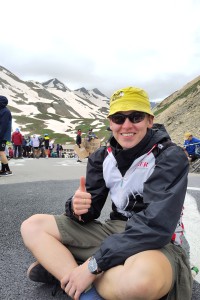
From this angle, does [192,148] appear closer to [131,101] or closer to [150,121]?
[150,121]

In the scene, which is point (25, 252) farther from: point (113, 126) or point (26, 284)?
point (113, 126)

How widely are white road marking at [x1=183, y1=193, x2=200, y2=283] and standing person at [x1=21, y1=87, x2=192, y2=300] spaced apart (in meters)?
0.66

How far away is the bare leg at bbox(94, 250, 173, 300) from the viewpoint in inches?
61.6

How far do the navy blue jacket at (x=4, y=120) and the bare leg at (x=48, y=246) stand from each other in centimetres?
537

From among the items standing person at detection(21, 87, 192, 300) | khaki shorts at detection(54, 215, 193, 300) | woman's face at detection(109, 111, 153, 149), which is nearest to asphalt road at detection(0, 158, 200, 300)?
standing person at detection(21, 87, 192, 300)

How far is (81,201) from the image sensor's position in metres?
2.09

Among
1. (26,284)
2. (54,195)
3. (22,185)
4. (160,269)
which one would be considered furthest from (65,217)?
(22,185)

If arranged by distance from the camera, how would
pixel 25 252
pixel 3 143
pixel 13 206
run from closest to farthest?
Answer: pixel 25 252 → pixel 13 206 → pixel 3 143

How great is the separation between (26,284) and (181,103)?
3181cm

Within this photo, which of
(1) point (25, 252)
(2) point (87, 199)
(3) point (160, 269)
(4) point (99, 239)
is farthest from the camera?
(1) point (25, 252)

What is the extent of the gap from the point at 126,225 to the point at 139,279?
0.40m

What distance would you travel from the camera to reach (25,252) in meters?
2.65

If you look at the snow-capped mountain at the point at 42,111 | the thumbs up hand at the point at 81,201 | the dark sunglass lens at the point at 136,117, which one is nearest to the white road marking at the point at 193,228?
the thumbs up hand at the point at 81,201

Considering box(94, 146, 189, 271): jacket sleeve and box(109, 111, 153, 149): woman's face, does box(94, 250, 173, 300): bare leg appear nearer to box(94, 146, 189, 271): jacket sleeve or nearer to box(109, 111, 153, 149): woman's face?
box(94, 146, 189, 271): jacket sleeve
